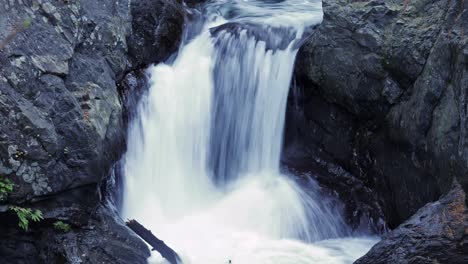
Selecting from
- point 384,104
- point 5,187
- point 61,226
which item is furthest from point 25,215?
point 384,104

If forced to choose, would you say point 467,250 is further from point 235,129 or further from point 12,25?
point 12,25

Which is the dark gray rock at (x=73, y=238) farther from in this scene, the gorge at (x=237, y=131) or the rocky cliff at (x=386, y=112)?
the rocky cliff at (x=386, y=112)

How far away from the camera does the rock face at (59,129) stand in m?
5.24

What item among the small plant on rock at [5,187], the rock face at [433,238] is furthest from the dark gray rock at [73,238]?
the rock face at [433,238]

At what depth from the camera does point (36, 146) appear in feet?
17.4

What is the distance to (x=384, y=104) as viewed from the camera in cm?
694

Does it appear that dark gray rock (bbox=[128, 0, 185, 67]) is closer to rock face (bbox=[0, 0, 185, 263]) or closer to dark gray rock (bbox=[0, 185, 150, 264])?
rock face (bbox=[0, 0, 185, 263])

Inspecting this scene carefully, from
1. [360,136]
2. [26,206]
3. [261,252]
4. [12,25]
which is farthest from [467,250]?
[12,25]

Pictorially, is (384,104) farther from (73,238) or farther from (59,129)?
(73,238)

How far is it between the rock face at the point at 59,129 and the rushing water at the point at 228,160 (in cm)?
80

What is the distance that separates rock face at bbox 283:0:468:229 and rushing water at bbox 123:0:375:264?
40 cm

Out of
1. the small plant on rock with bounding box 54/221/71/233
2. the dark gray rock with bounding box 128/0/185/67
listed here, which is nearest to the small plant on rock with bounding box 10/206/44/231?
the small plant on rock with bounding box 54/221/71/233

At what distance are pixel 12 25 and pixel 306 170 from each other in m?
4.26

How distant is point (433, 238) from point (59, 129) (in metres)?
3.75
